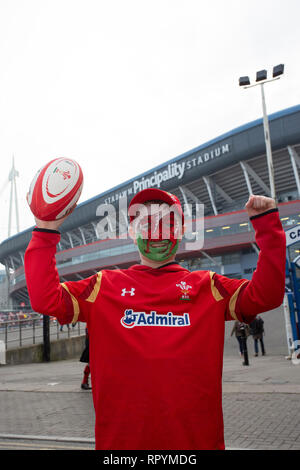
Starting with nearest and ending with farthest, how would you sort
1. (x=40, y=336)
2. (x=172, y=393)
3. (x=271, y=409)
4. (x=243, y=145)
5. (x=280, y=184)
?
(x=172, y=393), (x=271, y=409), (x=40, y=336), (x=243, y=145), (x=280, y=184)

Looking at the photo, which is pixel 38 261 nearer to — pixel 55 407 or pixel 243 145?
pixel 55 407

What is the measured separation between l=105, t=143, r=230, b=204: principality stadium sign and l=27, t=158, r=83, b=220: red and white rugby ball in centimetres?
3873

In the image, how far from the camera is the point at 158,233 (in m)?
2.28

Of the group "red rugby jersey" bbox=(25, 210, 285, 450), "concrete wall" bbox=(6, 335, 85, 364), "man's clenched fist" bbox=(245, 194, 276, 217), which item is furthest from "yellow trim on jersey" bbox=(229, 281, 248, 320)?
"concrete wall" bbox=(6, 335, 85, 364)

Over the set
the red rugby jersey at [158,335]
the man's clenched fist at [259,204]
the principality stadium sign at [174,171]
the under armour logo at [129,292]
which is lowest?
the red rugby jersey at [158,335]

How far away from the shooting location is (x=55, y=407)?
7.51 metres

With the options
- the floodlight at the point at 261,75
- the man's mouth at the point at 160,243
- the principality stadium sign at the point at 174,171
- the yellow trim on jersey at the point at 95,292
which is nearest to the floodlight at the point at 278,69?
the floodlight at the point at 261,75

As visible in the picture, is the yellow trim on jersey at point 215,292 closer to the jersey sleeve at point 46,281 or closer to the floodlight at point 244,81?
the jersey sleeve at point 46,281

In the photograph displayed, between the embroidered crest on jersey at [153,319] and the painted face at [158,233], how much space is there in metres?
0.34

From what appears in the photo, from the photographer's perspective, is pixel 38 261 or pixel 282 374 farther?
pixel 282 374

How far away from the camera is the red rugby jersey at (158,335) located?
1.91 meters

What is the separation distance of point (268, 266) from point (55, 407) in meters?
6.69

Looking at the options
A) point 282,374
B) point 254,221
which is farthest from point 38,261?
point 282,374

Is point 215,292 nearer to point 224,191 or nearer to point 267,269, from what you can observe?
point 267,269
